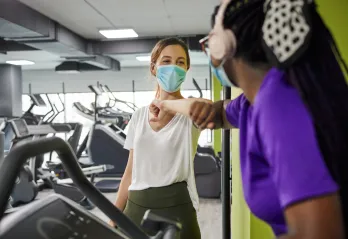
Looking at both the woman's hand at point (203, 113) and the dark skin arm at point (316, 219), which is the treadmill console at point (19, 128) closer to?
the woman's hand at point (203, 113)

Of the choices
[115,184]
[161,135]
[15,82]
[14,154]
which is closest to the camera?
[14,154]

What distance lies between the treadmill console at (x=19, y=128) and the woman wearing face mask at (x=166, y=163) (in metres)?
4.74

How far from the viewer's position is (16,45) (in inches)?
361

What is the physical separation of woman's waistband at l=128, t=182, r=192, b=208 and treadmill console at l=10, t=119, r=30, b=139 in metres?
4.88

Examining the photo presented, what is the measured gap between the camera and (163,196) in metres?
1.79

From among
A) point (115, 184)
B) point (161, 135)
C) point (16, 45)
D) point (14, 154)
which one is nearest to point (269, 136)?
point (14, 154)

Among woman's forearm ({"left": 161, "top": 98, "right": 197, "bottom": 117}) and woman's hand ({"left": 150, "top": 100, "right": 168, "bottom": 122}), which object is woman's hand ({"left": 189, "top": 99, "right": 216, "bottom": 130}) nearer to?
woman's forearm ({"left": 161, "top": 98, "right": 197, "bottom": 117})

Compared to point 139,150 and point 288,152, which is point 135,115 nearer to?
point 139,150

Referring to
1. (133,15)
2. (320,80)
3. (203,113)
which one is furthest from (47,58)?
(320,80)

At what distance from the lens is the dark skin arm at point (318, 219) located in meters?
0.58

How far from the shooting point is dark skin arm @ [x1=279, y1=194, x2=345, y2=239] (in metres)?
0.58

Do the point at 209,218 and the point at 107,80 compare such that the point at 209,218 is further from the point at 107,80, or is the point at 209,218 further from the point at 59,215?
the point at 107,80

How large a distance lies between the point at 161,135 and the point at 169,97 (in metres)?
0.24

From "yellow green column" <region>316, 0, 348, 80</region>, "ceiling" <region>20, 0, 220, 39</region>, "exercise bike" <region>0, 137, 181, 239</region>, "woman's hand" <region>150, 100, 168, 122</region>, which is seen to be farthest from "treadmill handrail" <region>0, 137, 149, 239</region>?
"ceiling" <region>20, 0, 220, 39</region>
